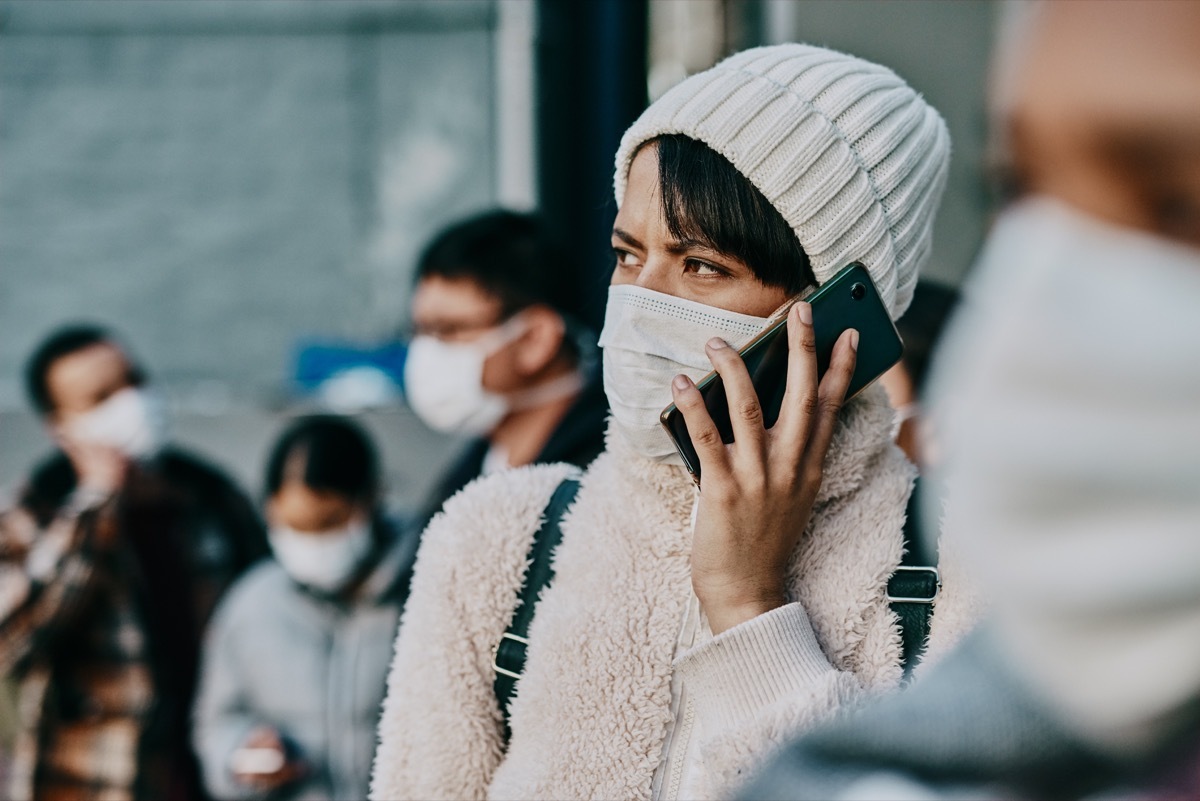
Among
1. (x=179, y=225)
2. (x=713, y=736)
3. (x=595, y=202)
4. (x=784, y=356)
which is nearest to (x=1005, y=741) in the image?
(x=713, y=736)

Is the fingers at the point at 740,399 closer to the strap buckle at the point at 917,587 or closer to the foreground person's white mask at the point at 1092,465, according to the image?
the strap buckle at the point at 917,587

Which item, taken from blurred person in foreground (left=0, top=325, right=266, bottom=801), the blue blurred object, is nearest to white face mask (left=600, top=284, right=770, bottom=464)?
blurred person in foreground (left=0, top=325, right=266, bottom=801)

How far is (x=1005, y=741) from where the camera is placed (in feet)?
2.06

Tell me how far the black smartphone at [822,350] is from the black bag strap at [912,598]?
0.22m

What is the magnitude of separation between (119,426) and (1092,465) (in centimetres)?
417

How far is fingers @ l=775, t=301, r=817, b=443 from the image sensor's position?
148 cm

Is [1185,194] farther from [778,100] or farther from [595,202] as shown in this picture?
[595,202]

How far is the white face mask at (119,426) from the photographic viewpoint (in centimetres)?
434

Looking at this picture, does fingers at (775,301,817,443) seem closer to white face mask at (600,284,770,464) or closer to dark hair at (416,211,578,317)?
white face mask at (600,284,770,464)

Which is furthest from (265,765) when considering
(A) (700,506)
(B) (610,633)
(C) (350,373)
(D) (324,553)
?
(C) (350,373)

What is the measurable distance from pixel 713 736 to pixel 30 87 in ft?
21.7

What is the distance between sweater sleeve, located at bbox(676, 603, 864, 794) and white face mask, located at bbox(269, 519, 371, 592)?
2.47m

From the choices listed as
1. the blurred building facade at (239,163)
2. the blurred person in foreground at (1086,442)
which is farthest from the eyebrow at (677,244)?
the blurred building facade at (239,163)

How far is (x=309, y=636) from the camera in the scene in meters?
3.70
